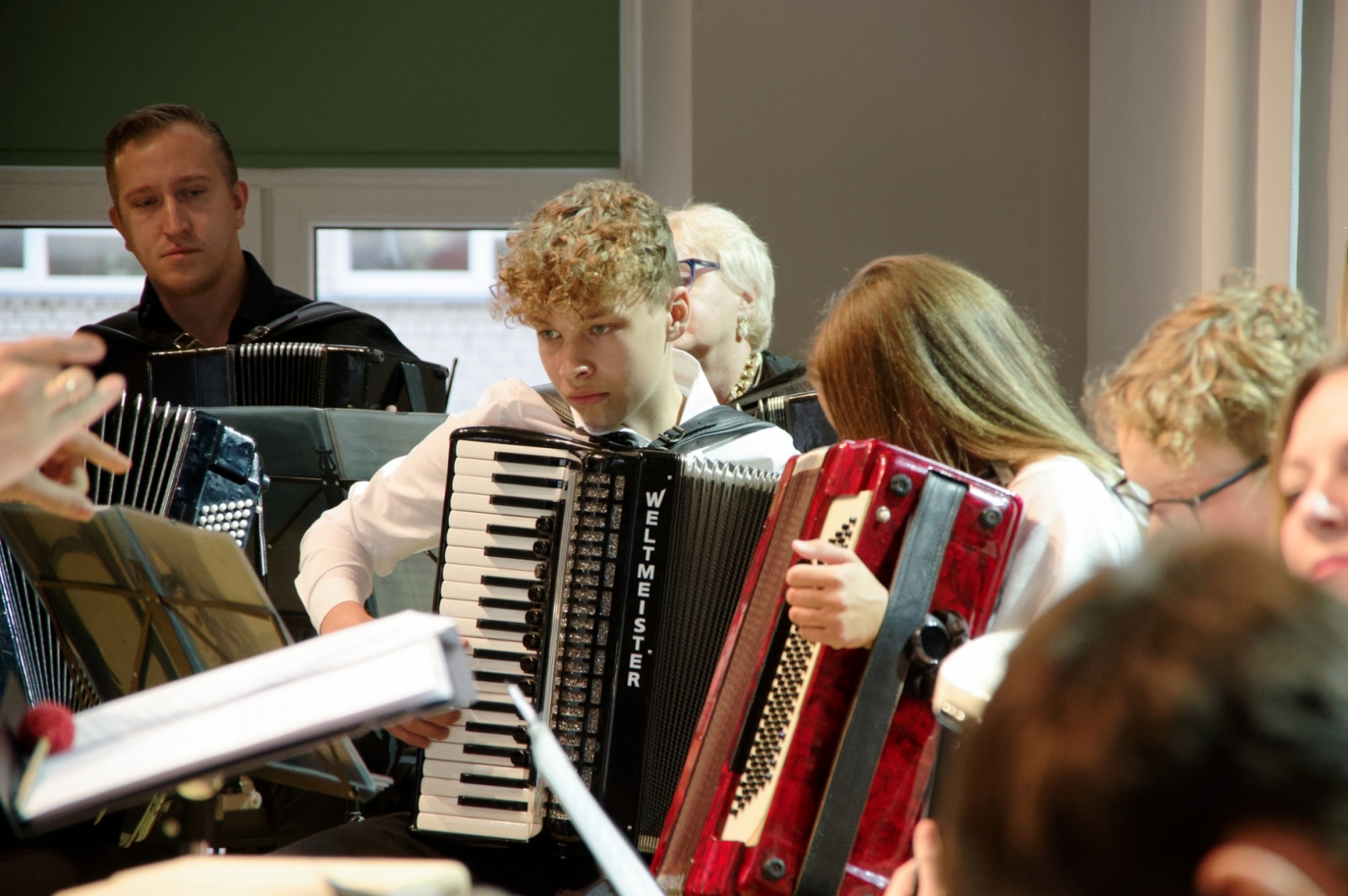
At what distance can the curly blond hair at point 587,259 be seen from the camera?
1814 millimetres

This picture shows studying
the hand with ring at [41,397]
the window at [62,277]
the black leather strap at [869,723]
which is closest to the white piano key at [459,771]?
the black leather strap at [869,723]

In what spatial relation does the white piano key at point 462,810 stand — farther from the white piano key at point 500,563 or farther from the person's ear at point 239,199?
the person's ear at point 239,199

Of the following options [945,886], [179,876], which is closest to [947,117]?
[179,876]

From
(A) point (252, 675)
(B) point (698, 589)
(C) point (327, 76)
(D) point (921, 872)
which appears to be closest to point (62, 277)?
(C) point (327, 76)

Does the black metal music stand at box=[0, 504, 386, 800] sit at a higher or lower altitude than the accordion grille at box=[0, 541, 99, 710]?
higher

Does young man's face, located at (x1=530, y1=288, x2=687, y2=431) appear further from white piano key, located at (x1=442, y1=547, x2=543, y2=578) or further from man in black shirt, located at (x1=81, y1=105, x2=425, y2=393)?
man in black shirt, located at (x1=81, y1=105, x2=425, y2=393)

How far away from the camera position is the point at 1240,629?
0.33 metres

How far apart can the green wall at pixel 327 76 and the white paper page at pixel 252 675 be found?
374 cm

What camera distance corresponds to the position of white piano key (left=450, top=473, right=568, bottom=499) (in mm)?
1680

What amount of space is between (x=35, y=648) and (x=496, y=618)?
0.75 m

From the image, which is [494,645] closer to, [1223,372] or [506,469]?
[506,469]

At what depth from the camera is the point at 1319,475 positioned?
0.78 metres

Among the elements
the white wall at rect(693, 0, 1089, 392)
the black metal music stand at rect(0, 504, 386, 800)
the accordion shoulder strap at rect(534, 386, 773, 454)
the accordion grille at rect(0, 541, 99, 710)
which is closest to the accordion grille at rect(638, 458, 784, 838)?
the accordion shoulder strap at rect(534, 386, 773, 454)

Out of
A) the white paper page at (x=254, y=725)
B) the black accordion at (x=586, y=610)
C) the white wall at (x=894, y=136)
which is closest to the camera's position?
the white paper page at (x=254, y=725)
